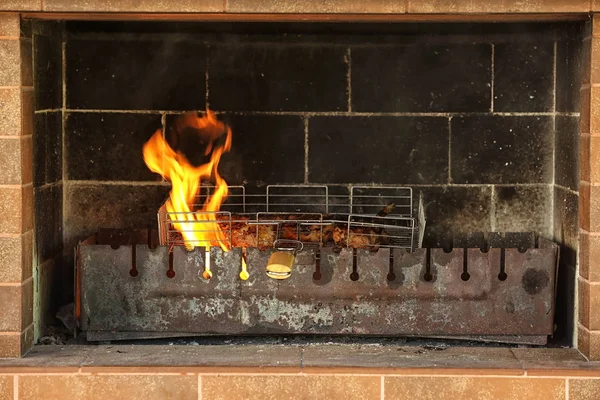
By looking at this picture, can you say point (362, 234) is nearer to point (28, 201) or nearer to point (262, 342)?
point (262, 342)

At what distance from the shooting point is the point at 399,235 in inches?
153

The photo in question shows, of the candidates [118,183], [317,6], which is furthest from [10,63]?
[317,6]

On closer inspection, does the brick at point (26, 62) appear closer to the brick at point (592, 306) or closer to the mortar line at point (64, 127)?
the mortar line at point (64, 127)

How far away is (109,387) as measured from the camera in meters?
3.37

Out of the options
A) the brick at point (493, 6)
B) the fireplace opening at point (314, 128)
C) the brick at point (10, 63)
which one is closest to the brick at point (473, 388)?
the fireplace opening at point (314, 128)

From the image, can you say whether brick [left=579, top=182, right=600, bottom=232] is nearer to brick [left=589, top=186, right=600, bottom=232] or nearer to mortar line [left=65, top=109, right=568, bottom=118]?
brick [left=589, top=186, right=600, bottom=232]

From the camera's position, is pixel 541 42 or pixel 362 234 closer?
pixel 362 234

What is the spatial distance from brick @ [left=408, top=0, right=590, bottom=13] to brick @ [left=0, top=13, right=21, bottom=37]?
1.26m

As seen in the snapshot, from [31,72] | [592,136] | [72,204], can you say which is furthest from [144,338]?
[592,136]

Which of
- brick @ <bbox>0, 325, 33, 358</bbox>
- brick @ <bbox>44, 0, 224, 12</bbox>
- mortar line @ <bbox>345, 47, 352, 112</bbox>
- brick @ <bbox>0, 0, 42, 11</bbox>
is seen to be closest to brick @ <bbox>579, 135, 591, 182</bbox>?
mortar line @ <bbox>345, 47, 352, 112</bbox>

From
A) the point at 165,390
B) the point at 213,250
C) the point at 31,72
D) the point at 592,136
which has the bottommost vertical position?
the point at 165,390

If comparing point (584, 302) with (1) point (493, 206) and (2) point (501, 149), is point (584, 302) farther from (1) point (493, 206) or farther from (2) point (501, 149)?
(2) point (501, 149)

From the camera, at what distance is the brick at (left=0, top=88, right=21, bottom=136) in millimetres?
3383

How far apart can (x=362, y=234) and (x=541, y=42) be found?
3.36 feet
